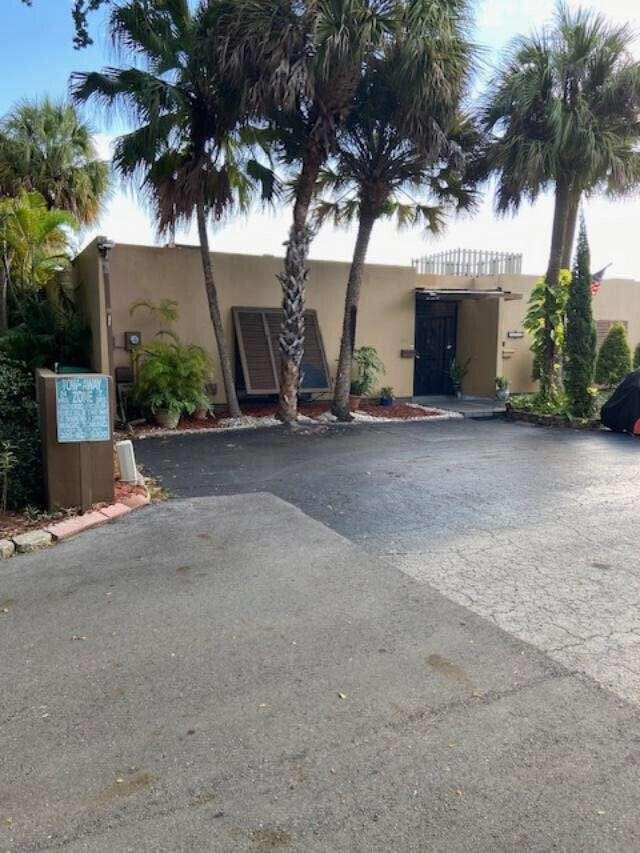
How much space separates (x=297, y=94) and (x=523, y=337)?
939cm

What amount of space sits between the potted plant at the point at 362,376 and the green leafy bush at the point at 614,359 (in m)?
7.42

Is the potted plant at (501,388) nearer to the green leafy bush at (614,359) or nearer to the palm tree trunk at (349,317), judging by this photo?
the green leafy bush at (614,359)

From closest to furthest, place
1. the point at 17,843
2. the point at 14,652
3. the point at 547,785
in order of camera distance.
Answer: the point at 17,843
the point at 547,785
the point at 14,652

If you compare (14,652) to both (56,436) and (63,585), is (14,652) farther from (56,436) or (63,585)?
(56,436)

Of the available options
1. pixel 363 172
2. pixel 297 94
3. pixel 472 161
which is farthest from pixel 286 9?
pixel 472 161

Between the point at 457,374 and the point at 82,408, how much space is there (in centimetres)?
1195

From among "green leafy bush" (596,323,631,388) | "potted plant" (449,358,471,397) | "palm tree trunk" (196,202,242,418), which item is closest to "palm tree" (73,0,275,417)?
"palm tree trunk" (196,202,242,418)

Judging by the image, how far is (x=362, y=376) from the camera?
13312 mm

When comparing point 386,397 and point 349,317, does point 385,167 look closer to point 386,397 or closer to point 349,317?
point 349,317

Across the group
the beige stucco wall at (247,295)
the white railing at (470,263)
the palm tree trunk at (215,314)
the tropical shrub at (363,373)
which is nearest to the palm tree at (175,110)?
the palm tree trunk at (215,314)

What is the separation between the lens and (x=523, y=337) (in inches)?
638

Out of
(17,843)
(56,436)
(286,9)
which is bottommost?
(17,843)

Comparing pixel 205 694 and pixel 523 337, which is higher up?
pixel 523 337

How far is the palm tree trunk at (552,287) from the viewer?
12867 millimetres
